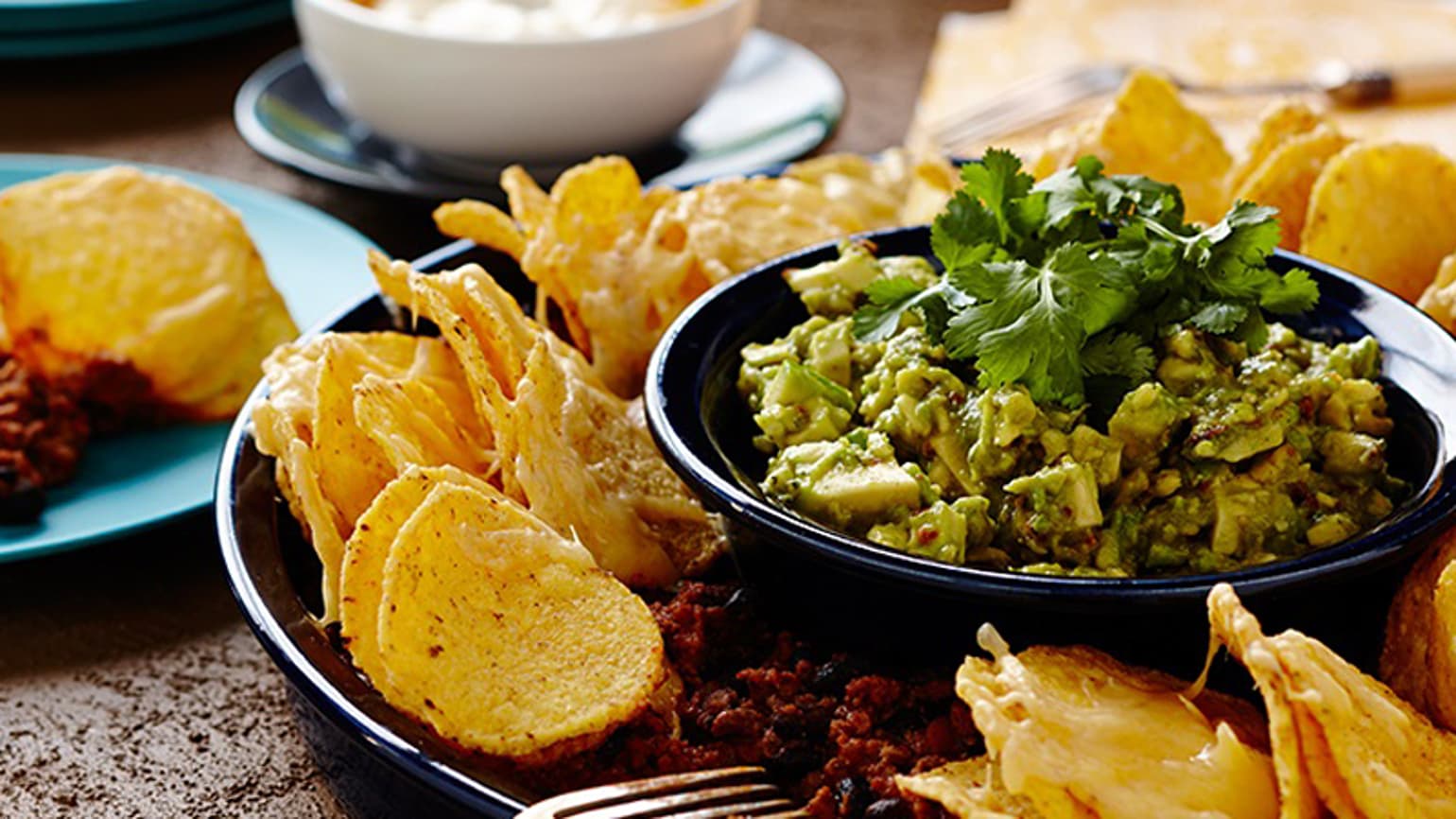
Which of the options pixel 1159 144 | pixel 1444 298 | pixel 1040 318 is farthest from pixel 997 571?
pixel 1159 144

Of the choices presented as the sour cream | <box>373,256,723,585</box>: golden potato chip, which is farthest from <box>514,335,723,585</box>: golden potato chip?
the sour cream

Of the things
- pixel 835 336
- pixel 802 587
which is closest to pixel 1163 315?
pixel 835 336

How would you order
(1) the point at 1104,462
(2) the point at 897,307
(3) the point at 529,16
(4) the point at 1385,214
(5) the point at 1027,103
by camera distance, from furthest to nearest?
(5) the point at 1027,103, (3) the point at 529,16, (4) the point at 1385,214, (2) the point at 897,307, (1) the point at 1104,462

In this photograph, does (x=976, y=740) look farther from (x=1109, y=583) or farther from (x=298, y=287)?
(x=298, y=287)

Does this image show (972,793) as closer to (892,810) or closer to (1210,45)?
(892,810)

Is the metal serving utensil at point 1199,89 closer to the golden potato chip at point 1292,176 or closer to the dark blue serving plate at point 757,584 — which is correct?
the golden potato chip at point 1292,176

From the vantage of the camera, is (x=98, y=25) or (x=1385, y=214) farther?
(x=98, y=25)
